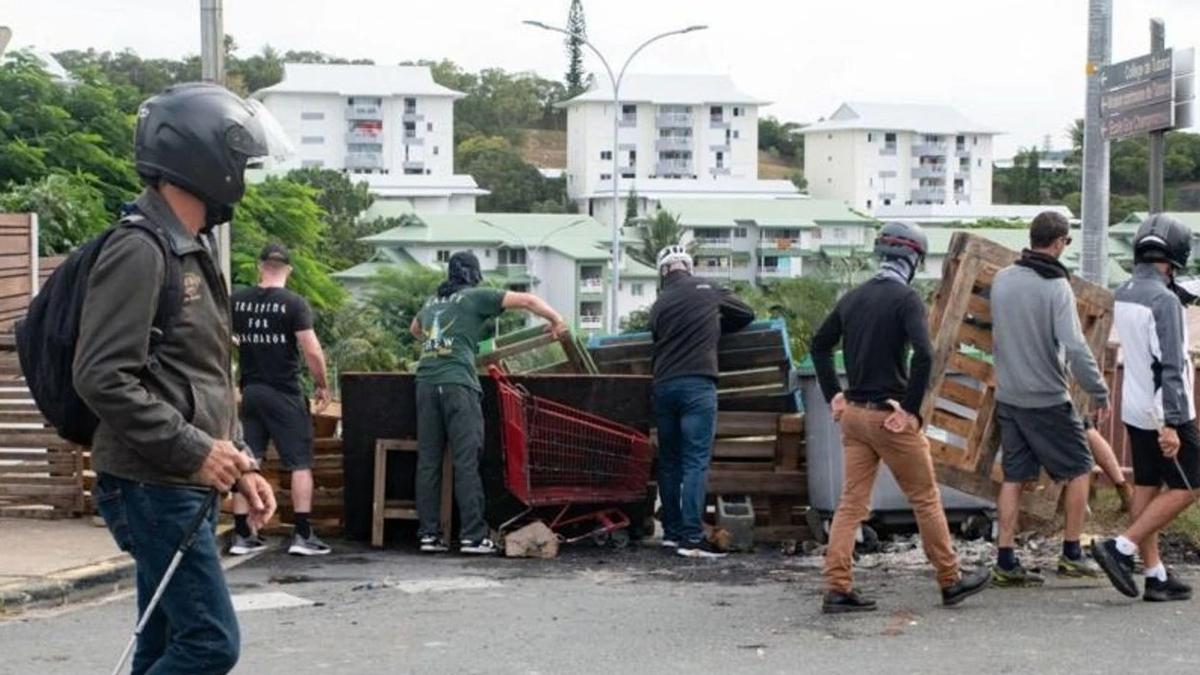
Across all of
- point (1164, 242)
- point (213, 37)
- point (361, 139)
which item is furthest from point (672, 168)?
point (1164, 242)

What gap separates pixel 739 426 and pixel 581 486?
3.78 ft

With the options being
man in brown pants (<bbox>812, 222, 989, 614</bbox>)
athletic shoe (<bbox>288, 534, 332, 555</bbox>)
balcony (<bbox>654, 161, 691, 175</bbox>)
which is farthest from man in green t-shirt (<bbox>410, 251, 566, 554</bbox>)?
balcony (<bbox>654, 161, 691, 175</bbox>)

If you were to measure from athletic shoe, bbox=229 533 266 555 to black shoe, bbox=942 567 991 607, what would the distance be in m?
4.46

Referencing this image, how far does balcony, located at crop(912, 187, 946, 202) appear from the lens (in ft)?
552

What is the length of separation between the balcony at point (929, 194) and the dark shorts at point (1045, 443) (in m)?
161

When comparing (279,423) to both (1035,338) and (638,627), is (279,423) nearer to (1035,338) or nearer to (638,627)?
(638,627)

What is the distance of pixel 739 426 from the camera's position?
11.6 metres

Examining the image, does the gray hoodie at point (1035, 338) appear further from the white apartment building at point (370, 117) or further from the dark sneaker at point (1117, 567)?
the white apartment building at point (370, 117)

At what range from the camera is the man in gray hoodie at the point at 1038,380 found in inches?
360

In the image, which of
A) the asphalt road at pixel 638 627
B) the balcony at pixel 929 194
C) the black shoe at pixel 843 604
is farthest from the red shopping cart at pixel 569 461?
the balcony at pixel 929 194

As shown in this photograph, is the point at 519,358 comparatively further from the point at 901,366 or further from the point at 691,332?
the point at 901,366

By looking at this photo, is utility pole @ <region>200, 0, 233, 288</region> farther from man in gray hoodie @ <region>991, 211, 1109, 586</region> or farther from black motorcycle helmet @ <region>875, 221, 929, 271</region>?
man in gray hoodie @ <region>991, 211, 1109, 586</region>

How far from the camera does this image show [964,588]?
28.5ft

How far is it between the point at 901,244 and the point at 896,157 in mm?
161695
